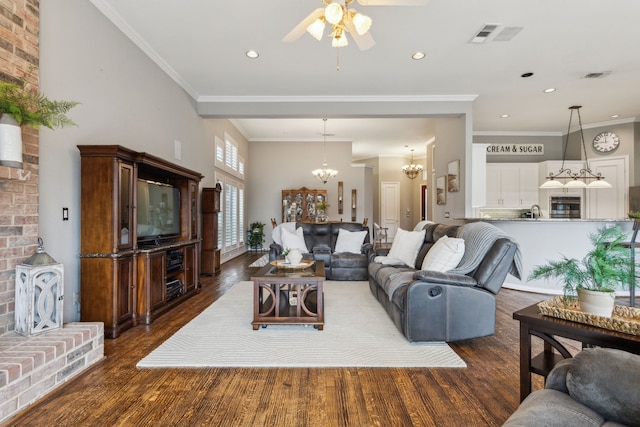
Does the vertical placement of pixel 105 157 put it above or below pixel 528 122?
below

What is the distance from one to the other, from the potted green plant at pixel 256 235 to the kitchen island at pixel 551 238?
6056 millimetres

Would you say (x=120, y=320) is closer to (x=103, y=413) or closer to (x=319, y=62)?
(x=103, y=413)

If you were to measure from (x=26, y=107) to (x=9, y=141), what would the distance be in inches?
12.3

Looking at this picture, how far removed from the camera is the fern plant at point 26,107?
6.49 ft

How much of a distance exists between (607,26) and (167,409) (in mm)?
5240

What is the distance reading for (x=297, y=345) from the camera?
8.93 ft

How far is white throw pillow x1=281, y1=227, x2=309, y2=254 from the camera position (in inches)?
216

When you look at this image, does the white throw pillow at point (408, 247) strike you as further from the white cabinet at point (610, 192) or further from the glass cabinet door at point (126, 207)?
the white cabinet at point (610, 192)

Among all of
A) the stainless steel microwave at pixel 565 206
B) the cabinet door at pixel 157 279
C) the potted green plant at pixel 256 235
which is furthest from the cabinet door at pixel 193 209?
the stainless steel microwave at pixel 565 206

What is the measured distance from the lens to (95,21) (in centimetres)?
310

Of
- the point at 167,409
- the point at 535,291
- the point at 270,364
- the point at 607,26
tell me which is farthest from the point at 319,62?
the point at 535,291

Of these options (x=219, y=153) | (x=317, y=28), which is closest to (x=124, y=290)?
(x=317, y=28)

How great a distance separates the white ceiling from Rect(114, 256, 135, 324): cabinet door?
2483mm

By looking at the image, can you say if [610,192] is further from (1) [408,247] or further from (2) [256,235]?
(2) [256,235]
